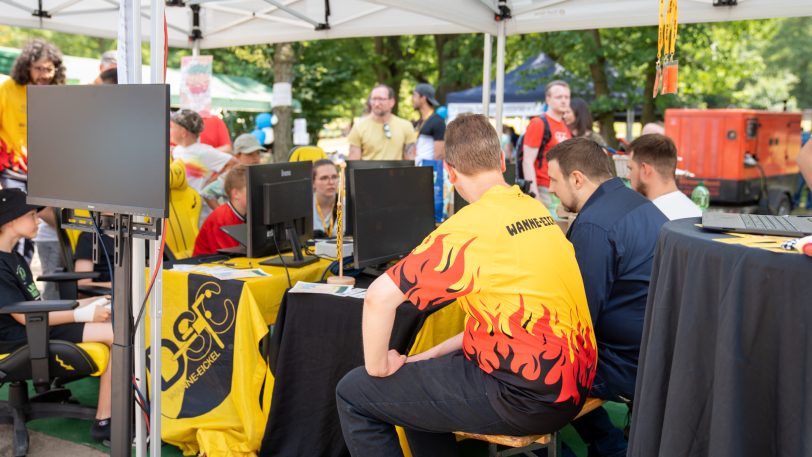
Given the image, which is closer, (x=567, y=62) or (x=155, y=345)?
(x=155, y=345)

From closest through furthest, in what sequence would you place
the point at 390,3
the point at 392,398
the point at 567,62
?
the point at 392,398, the point at 390,3, the point at 567,62

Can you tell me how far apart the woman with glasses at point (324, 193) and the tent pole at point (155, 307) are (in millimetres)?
2122

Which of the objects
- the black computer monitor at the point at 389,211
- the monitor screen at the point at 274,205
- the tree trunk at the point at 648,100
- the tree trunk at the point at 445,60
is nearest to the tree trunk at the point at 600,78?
the tree trunk at the point at 648,100

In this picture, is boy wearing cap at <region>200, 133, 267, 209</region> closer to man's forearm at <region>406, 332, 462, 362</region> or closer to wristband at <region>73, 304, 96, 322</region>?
wristband at <region>73, 304, 96, 322</region>

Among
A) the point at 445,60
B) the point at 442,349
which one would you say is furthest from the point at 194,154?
the point at 445,60

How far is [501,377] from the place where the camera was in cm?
227

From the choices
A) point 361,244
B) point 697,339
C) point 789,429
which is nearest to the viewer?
point 789,429

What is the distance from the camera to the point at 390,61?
19.9 m

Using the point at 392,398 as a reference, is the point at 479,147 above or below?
above

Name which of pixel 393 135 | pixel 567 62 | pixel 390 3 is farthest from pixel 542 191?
pixel 567 62

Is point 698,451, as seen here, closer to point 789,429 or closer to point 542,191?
point 789,429

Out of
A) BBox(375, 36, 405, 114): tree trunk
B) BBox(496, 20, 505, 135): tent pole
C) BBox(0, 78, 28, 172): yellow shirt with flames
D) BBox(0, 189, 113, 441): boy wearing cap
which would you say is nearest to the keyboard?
BBox(0, 189, 113, 441): boy wearing cap

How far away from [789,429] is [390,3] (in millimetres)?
3554

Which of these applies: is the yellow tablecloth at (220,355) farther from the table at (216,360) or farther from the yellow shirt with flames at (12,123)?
the yellow shirt with flames at (12,123)
